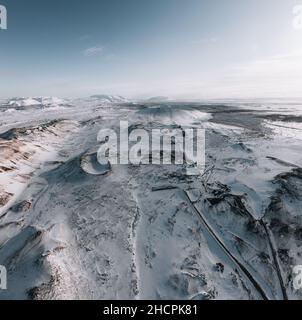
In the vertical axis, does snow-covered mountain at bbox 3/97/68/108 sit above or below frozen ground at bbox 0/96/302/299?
above

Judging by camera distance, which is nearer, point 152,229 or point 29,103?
point 152,229

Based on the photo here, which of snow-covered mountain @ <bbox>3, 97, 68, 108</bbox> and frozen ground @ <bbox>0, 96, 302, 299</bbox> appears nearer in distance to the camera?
frozen ground @ <bbox>0, 96, 302, 299</bbox>

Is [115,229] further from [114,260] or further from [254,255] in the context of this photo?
[254,255]

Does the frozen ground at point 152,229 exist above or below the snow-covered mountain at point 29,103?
below

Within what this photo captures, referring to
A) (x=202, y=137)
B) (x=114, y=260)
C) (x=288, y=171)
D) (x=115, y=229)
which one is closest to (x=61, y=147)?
(x=202, y=137)

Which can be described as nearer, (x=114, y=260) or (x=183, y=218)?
(x=114, y=260)

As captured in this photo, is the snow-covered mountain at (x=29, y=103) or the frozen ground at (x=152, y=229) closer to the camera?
the frozen ground at (x=152, y=229)

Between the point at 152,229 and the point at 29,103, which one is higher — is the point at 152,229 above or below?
below
